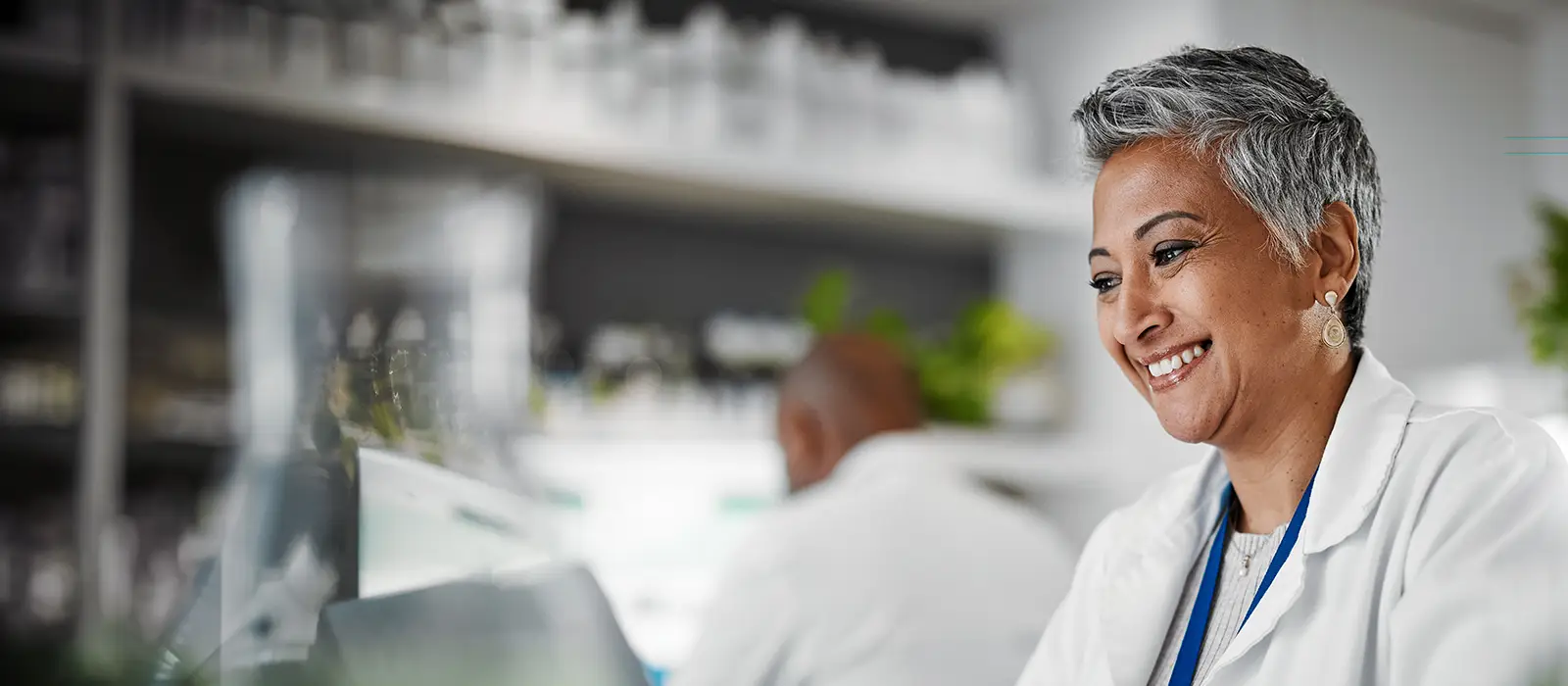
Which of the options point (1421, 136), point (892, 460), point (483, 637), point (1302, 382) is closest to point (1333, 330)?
point (1302, 382)

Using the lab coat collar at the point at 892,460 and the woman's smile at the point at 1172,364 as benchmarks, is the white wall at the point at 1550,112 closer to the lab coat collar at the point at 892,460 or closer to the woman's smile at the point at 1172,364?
the woman's smile at the point at 1172,364

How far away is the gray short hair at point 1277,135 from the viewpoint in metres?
0.53

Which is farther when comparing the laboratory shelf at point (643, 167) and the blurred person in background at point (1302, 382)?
the laboratory shelf at point (643, 167)

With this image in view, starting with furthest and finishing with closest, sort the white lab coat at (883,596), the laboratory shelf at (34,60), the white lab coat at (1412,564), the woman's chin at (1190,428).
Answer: the laboratory shelf at (34,60), the white lab coat at (883,596), the woman's chin at (1190,428), the white lab coat at (1412,564)

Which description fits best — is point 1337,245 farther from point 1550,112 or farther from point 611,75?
point 611,75

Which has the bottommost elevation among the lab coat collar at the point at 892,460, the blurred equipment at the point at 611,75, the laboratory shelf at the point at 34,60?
the lab coat collar at the point at 892,460

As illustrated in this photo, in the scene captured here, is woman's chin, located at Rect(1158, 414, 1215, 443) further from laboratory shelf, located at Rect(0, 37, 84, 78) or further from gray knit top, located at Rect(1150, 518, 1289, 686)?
laboratory shelf, located at Rect(0, 37, 84, 78)

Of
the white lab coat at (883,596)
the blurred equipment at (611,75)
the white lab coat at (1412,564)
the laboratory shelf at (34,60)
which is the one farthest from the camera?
the blurred equipment at (611,75)

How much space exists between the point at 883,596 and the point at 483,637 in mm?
628

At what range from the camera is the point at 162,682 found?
48 cm

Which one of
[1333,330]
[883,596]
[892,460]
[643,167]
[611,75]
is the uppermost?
[611,75]

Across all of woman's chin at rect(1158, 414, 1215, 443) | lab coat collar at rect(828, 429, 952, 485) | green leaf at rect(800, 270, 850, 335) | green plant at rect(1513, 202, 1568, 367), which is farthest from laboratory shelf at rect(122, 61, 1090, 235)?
woman's chin at rect(1158, 414, 1215, 443)

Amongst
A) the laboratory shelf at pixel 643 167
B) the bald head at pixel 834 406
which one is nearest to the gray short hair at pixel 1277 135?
the laboratory shelf at pixel 643 167

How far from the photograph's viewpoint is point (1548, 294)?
67 centimetres
